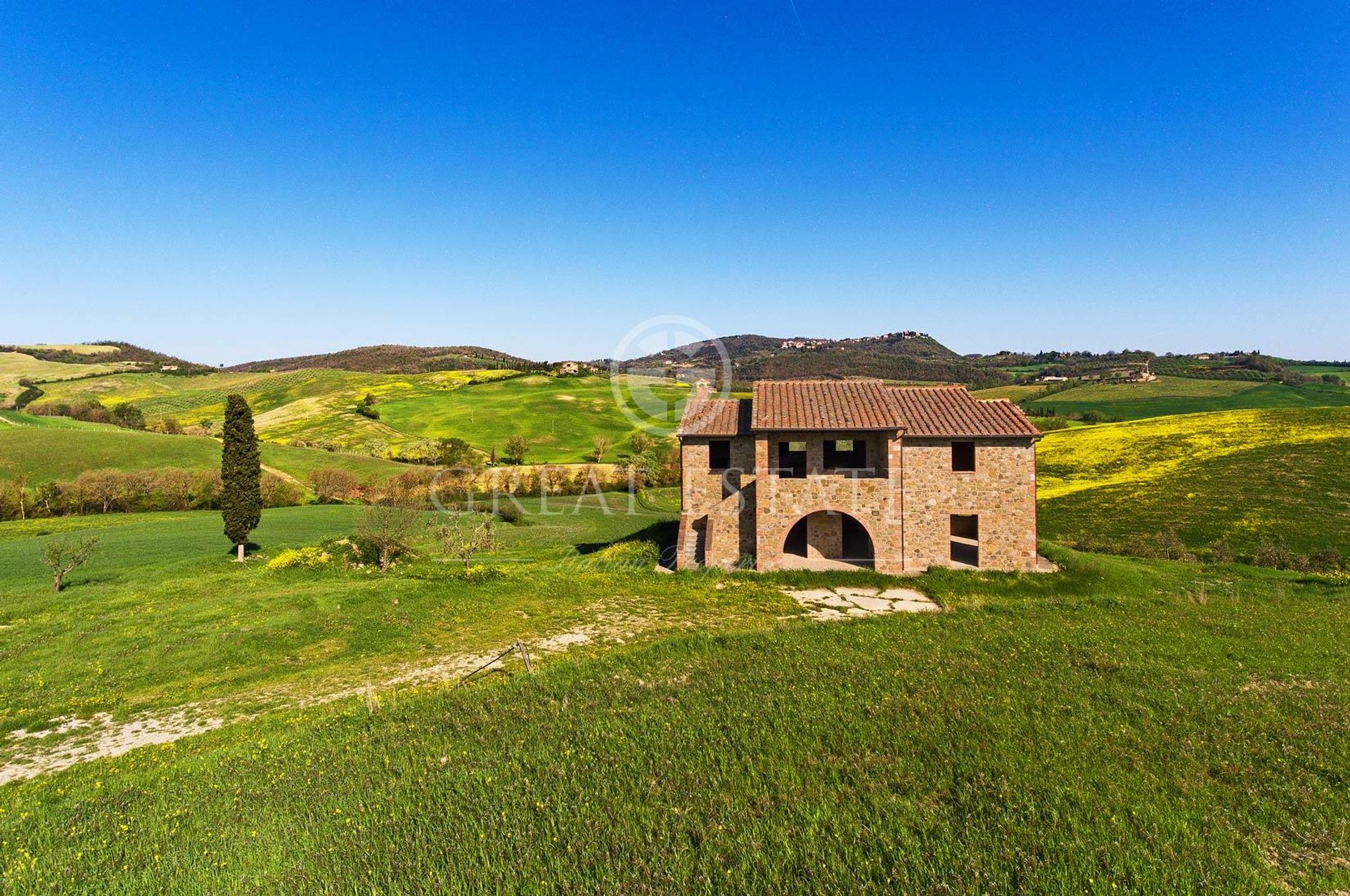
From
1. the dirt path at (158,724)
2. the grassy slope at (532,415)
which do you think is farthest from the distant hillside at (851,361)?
the dirt path at (158,724)

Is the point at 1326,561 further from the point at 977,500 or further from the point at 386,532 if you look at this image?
the point at 386,532

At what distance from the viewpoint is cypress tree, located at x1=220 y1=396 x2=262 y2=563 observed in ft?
90.3

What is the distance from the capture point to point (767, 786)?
6730 mm

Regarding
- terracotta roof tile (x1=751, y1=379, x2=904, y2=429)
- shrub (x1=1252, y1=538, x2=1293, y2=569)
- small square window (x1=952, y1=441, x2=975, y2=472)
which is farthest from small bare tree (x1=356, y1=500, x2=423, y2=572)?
shrub (x1=1252, y1=538, x2=1293, y2=569)

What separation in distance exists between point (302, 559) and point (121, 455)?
44.1 meters

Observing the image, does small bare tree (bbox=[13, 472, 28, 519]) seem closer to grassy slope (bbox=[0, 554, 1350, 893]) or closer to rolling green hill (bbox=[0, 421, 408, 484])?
rolling green hill (bbox=[0, 421, 408, 484])

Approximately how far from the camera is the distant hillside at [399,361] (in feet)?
465

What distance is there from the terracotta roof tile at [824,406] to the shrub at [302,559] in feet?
65.7

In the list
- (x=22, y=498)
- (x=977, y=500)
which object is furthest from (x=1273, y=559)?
(x=22, y=498)

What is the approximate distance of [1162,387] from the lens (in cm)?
8125

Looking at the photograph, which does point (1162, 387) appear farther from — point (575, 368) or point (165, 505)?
point (165, 505)

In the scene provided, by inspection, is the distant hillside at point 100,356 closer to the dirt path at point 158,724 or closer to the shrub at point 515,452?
the shrub at point 515,452

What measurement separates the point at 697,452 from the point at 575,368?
106407mm

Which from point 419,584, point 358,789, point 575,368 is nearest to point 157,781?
point 358,789
